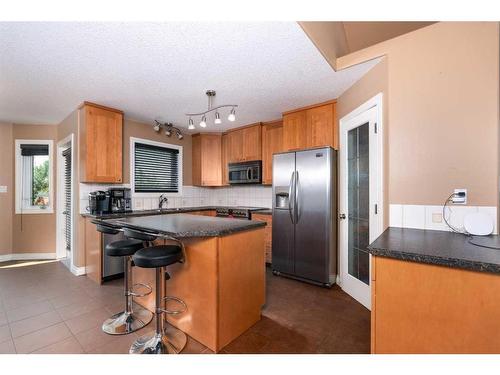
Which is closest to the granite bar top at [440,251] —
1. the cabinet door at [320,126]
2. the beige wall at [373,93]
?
the beige wall at [373,93]

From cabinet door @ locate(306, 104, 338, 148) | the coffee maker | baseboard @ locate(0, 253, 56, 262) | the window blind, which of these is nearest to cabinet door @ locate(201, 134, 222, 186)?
the window blind

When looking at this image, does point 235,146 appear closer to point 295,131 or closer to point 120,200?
point 295,131

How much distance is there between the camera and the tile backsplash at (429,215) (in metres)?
1.75

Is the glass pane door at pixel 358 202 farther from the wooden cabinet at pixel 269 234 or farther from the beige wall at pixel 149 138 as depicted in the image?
the beige wall at pixel 149 138

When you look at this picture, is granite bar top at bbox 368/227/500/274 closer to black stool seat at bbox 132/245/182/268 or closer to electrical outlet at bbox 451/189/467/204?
electrical outlet at bbox 451/189/467/204

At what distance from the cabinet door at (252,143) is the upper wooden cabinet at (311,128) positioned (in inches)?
28.9

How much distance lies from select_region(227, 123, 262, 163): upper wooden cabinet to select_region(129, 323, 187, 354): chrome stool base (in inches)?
116

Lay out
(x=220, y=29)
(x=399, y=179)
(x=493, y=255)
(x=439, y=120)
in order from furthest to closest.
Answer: (x=399, y=179), (x=439, y=120), (x=220, y=29), (x=493, y=255)
